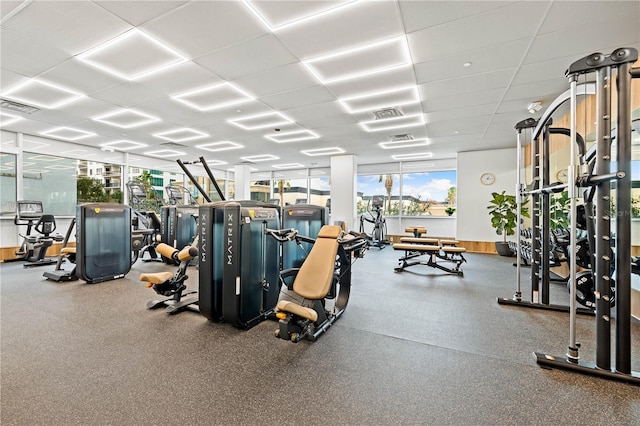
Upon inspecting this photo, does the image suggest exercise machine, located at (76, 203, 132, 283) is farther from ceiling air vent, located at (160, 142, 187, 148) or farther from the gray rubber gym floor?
ceiling air vent, located at (160, 142, 187, 148)

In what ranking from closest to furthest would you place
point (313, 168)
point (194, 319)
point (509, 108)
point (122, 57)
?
point (194, 319)
point (122, 57)
point (509, 108)
point (313, 168)

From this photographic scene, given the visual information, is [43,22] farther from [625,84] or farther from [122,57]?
[625,84]

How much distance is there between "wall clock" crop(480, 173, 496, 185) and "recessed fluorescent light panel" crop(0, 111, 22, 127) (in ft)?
38.4

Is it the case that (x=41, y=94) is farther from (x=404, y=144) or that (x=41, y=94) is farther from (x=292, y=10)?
(x=404, y=144)

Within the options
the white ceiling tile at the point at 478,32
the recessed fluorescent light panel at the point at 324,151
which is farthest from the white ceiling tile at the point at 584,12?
the recessed fluorescent light panel at the point at 324,151

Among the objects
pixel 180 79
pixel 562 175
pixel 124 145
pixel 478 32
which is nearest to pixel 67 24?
pixel 180 79

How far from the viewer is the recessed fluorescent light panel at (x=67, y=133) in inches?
261

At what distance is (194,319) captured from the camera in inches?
122

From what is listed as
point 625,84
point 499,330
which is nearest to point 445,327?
point 499,330

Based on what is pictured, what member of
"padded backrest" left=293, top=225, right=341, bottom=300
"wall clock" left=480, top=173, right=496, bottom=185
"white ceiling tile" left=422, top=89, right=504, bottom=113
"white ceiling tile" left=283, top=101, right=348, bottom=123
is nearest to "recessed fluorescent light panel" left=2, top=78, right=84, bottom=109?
"white ceiling tile" left=283, top=101, right=348, bottom=123

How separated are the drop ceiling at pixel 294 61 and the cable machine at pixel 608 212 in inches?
40.7

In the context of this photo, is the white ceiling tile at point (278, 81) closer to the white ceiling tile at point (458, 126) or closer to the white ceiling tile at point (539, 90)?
the white ceiling tile at point (539, 90)

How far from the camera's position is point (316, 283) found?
8.37 ft

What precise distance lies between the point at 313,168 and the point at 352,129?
225 inches
